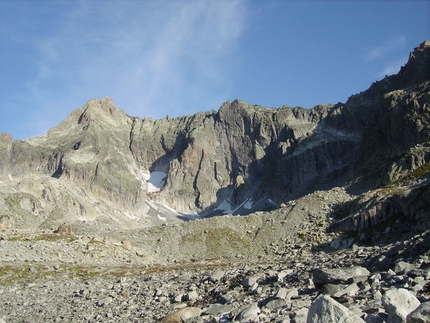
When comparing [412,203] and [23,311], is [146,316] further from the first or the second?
[412,203]

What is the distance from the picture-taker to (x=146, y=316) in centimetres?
2462

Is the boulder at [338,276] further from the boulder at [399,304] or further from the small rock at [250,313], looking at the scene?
the boulder at [399,304]

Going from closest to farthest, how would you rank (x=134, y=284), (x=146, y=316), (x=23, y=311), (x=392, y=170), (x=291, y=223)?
1. (x=146, y=316)
2. (x=23, y=311)
3. (x=134, y=284)
4. (x=291, y=223)
5. (x=392, y=170)

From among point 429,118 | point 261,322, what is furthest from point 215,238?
point 429,118

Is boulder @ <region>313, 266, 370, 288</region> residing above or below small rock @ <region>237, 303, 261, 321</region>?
above

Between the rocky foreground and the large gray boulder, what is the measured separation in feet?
0.09

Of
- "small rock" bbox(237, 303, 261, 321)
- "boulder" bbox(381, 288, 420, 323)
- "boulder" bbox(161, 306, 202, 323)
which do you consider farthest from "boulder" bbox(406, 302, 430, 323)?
"boulder" bbox(161, 306, 202, 323)

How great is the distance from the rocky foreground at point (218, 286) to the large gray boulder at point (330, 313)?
3cm

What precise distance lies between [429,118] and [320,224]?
9593 cm

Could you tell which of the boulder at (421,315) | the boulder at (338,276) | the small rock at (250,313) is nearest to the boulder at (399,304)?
the boulder at (421,315)

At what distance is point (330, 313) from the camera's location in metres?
11.3

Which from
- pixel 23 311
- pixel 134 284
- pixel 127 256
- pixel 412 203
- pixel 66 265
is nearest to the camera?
pixel 23 311

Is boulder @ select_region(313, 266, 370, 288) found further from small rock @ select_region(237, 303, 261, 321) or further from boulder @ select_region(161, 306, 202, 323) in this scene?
boulder @ select_region(161, 306, 202, 323)

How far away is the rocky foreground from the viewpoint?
15.0 metres
